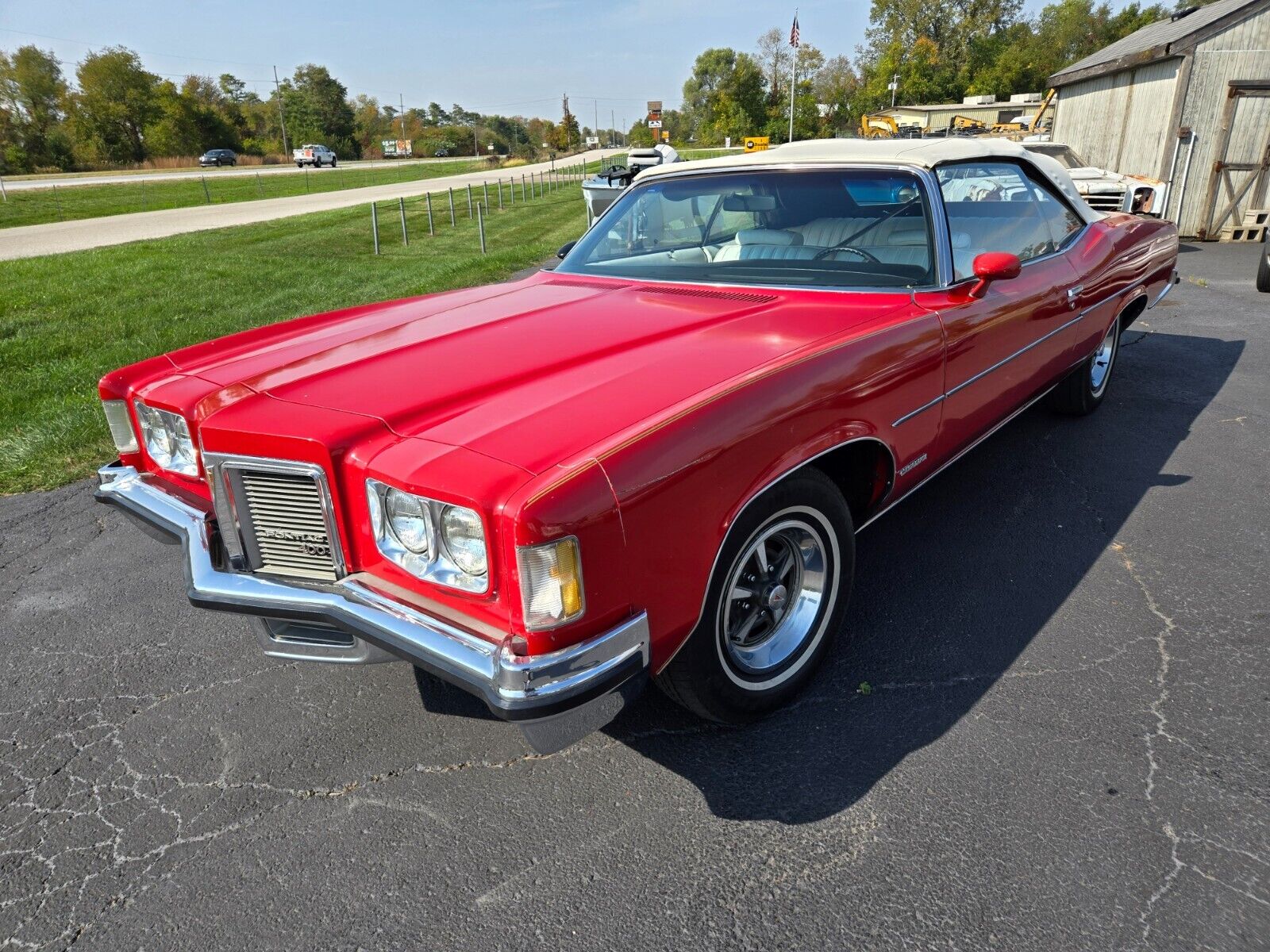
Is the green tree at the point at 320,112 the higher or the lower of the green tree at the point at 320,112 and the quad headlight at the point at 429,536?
the higher

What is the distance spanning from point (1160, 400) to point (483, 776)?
5145 mm

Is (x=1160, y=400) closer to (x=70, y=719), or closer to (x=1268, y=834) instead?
(x=1268, y=834)

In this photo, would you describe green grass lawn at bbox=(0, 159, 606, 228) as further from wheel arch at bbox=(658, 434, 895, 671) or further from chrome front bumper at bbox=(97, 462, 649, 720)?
wheel arch at bbox=(658, 434, 895, 671)

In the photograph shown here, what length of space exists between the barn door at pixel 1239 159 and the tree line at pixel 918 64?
5267 centimetres

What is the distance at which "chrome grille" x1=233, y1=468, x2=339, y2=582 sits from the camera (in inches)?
80.4

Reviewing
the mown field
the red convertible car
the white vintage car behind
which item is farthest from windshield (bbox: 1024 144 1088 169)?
the mown field

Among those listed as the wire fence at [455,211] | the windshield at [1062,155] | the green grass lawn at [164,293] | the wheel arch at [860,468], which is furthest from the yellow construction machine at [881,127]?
the wheel arch at [860,468]

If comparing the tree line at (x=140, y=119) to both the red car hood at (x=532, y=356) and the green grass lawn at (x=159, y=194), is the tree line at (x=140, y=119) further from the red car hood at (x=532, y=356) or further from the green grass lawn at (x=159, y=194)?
the red car hood at (x=532, y=356)

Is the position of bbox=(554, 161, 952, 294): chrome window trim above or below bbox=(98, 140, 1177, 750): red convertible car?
above

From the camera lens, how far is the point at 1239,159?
12.9 metres

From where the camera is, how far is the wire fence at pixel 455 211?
14961mm

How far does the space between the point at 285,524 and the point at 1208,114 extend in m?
15.6

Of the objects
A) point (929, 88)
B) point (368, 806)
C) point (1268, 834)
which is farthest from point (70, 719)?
point (929, 88)

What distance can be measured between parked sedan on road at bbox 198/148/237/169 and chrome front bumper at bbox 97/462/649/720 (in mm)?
58552
